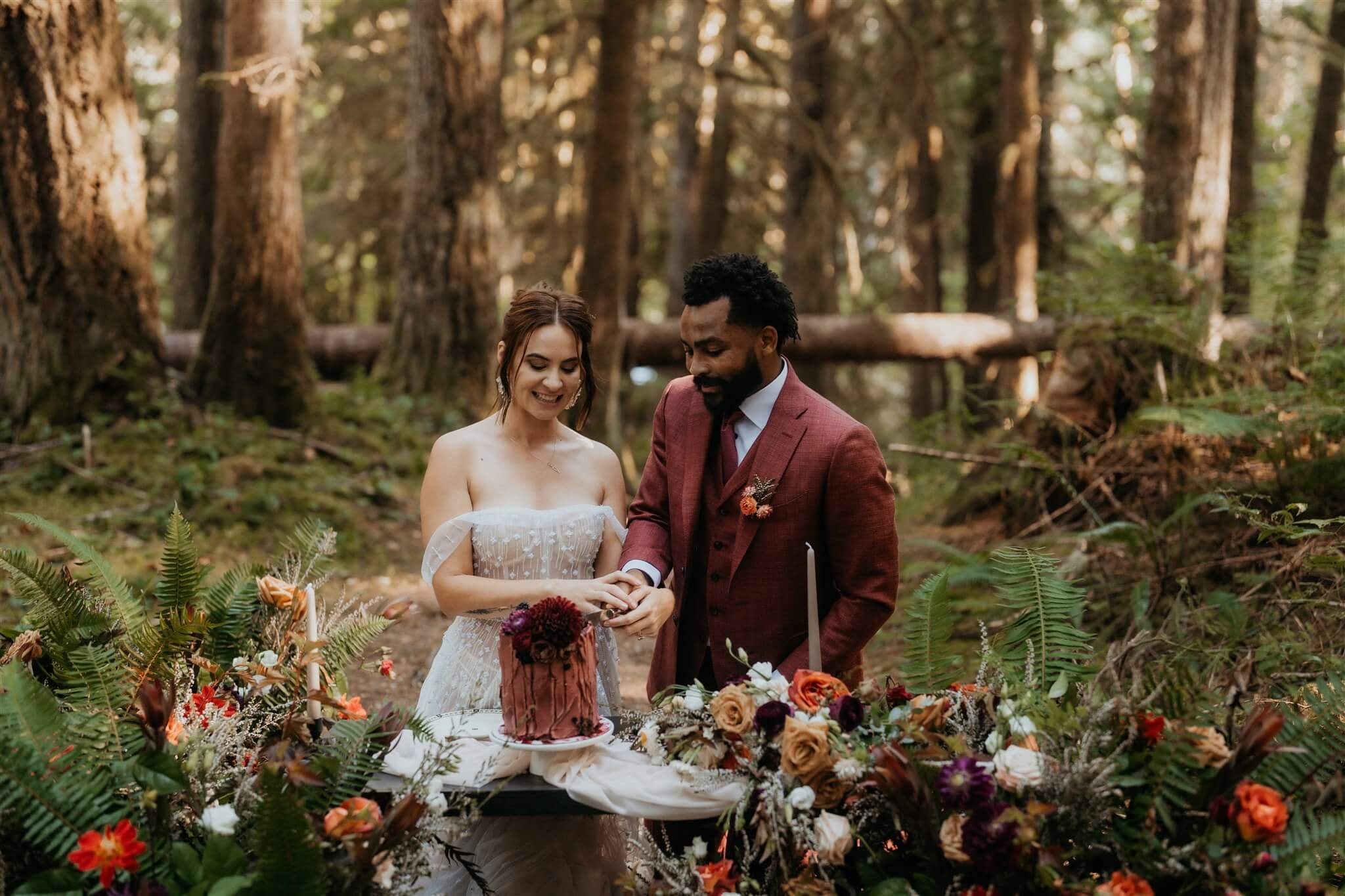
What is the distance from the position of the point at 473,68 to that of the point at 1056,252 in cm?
810

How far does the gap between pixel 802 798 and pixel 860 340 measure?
30.2 feet

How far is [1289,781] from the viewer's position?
2660 mm

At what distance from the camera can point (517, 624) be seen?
2.80 meters

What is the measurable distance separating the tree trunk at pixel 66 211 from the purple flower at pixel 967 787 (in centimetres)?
719

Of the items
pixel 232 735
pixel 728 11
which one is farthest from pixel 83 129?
pixel 728 11

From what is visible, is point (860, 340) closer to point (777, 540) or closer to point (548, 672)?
point (777, 540)

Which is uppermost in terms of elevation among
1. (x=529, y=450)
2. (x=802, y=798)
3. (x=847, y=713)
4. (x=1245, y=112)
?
(x=1245, y=112)

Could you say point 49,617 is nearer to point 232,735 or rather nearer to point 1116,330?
point 232,735

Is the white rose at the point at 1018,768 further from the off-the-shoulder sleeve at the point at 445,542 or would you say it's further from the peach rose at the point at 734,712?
the off-the-shoulder sleeve at the point at 445,542

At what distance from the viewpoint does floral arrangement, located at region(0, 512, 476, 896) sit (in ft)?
7.86

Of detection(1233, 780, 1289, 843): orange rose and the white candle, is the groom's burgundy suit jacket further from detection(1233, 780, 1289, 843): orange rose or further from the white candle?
detection(1233, 780, 1289, 843): orange rose

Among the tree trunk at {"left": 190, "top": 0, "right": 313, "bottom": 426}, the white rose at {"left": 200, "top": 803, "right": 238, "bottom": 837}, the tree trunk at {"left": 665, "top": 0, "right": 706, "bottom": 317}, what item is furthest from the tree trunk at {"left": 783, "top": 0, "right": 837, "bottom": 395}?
the white rose at {"left": 200, "top": 803, "right": 238, "bottom": 837}

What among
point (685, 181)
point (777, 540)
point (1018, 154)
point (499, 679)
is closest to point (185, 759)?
point (499, 679)

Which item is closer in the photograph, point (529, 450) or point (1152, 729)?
point (1152, 729)
